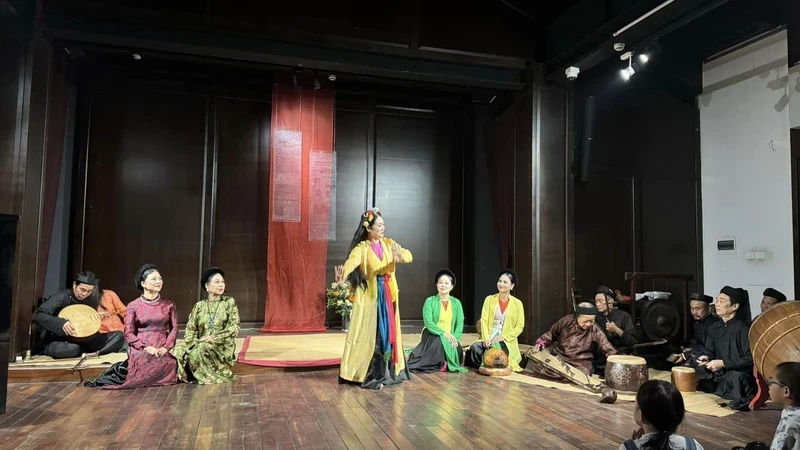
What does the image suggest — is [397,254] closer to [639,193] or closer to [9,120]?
[9,120]

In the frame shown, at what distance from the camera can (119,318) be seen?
5.68 m

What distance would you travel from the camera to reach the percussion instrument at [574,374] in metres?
4.07

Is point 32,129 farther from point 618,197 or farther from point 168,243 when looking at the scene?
point 618,197

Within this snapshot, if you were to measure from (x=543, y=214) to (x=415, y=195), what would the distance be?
2.11m

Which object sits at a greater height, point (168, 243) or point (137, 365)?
point (168, 243)

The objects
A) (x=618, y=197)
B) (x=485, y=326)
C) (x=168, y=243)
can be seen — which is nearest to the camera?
(x=485, y=326)

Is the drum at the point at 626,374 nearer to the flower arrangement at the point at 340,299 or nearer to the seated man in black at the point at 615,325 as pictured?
the seated man in black at the point at 615,325

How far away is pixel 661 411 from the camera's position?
1.70 metres

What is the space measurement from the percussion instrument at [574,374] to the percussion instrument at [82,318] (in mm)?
4219

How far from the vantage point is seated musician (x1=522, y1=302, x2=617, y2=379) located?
4.98 m

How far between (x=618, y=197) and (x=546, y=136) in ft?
5.58

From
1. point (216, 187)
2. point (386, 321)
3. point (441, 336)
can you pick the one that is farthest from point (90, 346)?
point (441, 336)

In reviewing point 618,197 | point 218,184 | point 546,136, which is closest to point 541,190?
point 546,136

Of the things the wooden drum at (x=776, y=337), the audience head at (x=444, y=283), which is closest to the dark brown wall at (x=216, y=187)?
the audience head at (x=444, y=283)
